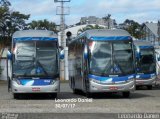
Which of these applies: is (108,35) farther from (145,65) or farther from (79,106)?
(145,65)

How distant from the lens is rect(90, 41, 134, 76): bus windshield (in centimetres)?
2683

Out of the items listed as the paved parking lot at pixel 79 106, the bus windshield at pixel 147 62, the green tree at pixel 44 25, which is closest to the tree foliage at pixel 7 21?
the green tree at pixel 44 25

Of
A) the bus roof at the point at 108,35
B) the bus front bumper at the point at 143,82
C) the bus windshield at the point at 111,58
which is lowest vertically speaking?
the bus front bumper at the point at 143,82

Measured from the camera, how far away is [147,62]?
131ft

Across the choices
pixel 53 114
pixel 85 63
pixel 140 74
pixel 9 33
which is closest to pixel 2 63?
pixel 9 33

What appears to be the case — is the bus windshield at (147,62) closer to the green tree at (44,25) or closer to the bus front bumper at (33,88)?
the bus front bumper at (33,88)

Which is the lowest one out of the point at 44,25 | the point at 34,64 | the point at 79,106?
the point at 79,106

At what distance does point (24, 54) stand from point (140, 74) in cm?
1527

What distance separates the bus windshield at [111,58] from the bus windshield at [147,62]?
12832mm

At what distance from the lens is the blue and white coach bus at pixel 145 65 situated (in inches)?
1553

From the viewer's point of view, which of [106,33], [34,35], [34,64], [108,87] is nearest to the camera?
[34,64]

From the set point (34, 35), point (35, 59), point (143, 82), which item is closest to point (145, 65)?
point (143, 82)

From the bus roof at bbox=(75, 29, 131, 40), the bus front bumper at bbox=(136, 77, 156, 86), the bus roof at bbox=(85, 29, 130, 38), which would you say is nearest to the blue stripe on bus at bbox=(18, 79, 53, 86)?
the bus roof at bbox=(75, 29, 131, 40)

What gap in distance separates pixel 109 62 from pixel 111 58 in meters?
0.23
